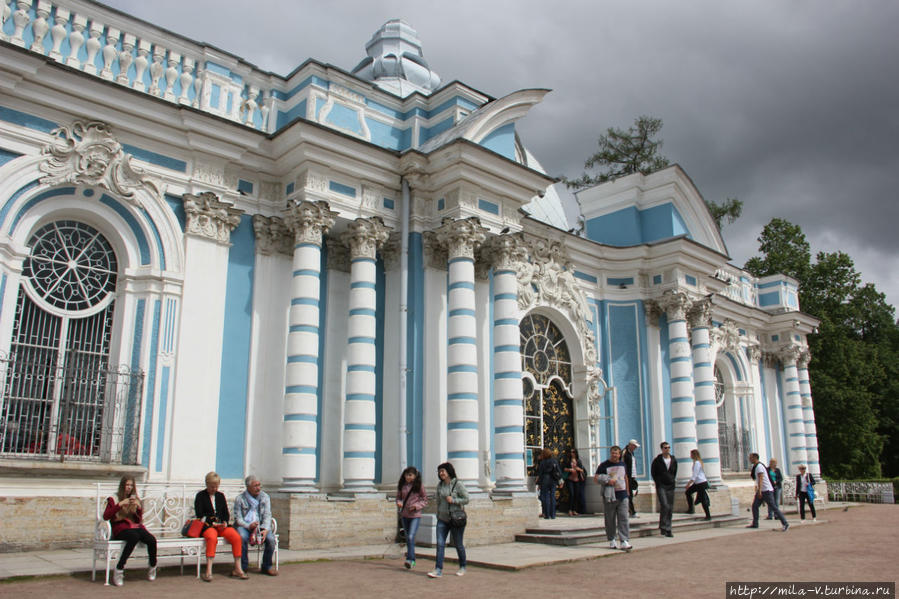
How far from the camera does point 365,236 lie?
11516 millimetres

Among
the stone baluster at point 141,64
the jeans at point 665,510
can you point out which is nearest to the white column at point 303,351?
the stone baluster at point 141,64

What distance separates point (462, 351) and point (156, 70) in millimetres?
6022

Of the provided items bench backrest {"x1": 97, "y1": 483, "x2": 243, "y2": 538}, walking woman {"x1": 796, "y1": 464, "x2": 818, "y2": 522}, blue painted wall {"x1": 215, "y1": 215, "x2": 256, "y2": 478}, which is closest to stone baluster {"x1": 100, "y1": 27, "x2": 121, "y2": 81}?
blue painted wall {"x1": 215, "y1": 215, "x2": 256, "y2": 478}

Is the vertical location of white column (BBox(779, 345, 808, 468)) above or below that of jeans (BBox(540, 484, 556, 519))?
above

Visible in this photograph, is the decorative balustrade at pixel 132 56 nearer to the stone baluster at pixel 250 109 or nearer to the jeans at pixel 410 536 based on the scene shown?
the stone baluster at pixel 250 109

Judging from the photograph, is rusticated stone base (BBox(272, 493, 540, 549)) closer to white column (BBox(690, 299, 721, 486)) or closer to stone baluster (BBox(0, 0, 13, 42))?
stone baluster (BBox(0, 0, 13, 42))

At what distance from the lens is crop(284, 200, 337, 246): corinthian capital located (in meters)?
11.0

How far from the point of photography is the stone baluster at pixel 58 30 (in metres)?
9.95

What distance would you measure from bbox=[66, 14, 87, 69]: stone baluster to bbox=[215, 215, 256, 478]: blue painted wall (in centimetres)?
298

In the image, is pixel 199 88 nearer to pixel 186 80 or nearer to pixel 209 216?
pixel 186 80

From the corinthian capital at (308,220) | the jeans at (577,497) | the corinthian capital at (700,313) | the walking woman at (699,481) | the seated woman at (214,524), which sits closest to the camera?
the seated woman at (214,524)

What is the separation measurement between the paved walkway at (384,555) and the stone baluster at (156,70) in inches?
242

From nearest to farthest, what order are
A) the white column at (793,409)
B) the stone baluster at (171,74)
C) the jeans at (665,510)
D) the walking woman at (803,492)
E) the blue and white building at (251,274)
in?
the blue and white building at (251,274), the stone baluster at (171,74), the jeans at (665,510), the walking woman at (803,492), the white column at (793,409)

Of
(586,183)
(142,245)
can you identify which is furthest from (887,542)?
(586,183)
